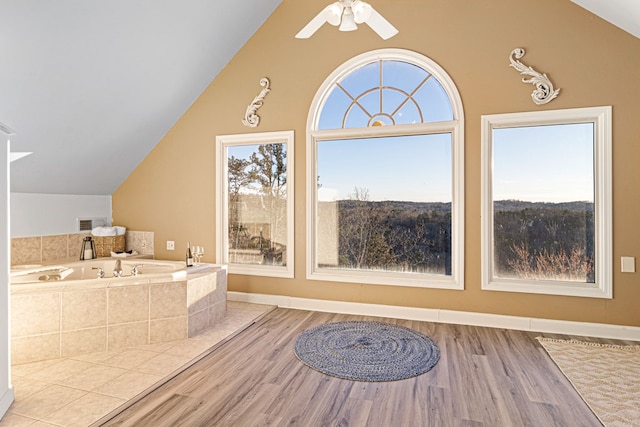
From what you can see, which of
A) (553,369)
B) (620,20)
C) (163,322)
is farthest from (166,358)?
(620,20)

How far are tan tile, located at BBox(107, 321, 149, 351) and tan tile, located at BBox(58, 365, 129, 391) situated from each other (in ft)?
1.02

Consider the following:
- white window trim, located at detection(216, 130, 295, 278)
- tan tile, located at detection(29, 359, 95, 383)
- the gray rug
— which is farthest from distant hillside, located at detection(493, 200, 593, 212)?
tan tile, located at detection(29, 359, 95, 383)

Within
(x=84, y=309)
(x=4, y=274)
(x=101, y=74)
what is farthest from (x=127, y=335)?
(x=101, y=74)

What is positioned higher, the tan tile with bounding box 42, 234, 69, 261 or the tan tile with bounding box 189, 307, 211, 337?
the tan tile with bounding box 42, 234, 69, 261

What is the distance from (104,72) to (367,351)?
3.24 meters

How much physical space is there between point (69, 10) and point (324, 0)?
244 centimetres

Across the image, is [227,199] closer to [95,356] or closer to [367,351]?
[95,356]

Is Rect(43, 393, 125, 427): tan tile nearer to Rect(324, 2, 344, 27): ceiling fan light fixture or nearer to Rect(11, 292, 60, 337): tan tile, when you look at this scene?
Rect(11, 292, 60, 337): tan tile

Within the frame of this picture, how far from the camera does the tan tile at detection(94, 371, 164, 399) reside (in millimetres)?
2195

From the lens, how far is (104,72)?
3.18m

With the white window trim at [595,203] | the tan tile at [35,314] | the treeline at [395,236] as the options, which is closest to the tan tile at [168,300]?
the tan tile at [35,314]

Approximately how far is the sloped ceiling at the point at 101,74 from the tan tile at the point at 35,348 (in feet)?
5.73

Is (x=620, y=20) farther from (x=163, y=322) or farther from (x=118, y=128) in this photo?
(x=118, y=128)

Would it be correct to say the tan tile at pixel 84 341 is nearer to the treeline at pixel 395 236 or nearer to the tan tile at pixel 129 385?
the tan tile at pixel 129 385
